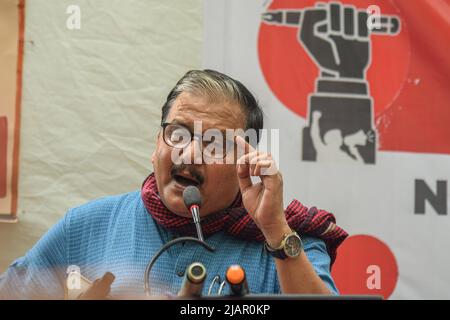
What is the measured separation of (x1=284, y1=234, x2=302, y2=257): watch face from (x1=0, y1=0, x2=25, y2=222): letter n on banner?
93cm

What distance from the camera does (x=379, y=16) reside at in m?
2.15

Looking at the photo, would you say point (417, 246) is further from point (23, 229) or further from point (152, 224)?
point (23, 229)

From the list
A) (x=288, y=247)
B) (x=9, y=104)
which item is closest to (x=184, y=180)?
(x=288, y=247)

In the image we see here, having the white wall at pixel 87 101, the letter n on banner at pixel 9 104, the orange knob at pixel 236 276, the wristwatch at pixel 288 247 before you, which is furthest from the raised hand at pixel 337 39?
the orange knob at pixel 236 276

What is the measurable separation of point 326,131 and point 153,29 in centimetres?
57

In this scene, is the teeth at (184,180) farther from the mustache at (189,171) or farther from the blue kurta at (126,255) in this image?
the blue kurta at (126,255)

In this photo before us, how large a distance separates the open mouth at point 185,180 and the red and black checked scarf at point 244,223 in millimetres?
83

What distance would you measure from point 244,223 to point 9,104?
0.81 m

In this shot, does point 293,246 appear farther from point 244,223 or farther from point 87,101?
point 87,101

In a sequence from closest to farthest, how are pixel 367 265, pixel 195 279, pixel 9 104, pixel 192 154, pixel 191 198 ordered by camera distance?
pixel 195 279 < pixel 191 198 < pixel 192 154 < pixel 9 104 < pixel 367 265

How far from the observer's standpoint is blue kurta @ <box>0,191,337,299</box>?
145 cm

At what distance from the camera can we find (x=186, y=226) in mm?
1516

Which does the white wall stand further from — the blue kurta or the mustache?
the mustache
